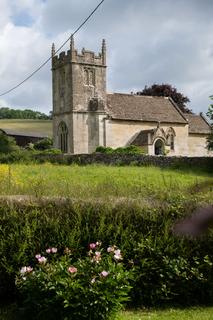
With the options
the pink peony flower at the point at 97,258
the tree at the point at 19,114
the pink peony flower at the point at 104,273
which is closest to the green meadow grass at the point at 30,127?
the tree at the point at 19,114

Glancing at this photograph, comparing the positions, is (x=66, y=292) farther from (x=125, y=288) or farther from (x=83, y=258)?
(x=83, y=258)

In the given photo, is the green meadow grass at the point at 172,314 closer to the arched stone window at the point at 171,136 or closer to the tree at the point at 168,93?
the arched stone window at the point at 171,136

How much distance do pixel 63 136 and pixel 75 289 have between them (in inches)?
1972

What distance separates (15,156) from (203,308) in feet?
85.2

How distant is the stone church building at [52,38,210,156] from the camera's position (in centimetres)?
5356

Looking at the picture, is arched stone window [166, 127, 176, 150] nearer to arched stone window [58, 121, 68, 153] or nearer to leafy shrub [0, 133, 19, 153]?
arched stone window [58, 121, 68, 153]

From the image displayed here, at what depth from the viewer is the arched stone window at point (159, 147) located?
5584cm

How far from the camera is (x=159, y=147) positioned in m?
56.5

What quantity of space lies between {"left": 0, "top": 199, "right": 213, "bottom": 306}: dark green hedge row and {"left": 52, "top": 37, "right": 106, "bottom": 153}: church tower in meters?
45.3

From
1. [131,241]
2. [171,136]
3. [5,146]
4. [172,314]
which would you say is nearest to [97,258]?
[131,241]

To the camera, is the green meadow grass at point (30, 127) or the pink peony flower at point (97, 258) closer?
the pink peony flower at point (97, 258)

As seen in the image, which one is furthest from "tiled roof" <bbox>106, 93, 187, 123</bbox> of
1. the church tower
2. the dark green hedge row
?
the dark green hedge row

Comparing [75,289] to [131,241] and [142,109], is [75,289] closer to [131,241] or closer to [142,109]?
[131,241]

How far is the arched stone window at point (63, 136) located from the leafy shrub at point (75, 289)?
160ft
